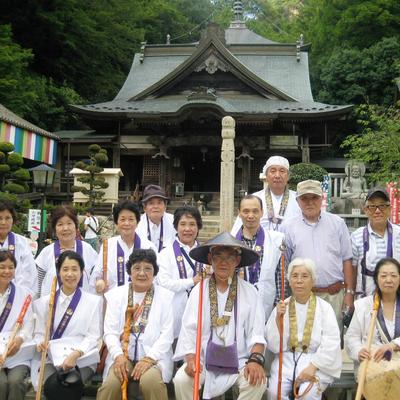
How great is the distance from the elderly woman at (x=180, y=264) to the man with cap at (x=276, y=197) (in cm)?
Result: 69

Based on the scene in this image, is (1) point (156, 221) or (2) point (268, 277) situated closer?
(2) point (268, 277)

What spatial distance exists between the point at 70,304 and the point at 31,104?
60.9ft

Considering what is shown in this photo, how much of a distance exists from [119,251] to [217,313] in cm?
118

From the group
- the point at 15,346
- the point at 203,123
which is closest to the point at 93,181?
the point at 203,123

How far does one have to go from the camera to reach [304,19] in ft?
115

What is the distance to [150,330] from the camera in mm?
3668

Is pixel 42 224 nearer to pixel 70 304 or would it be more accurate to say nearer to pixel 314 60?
pixel 70 304

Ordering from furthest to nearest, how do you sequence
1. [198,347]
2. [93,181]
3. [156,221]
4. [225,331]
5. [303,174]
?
1. [93,181]
2. [303,174]
3. [156,221]
4. [225,331]
5. [198,347]

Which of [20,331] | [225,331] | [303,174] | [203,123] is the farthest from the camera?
[203,123]

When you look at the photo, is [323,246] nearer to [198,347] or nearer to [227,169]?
[198,347]

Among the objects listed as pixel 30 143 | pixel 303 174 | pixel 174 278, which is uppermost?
pixel 30 143

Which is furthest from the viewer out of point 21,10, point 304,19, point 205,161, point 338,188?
point 304,19

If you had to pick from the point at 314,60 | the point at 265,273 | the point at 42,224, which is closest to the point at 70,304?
the point at 265,273

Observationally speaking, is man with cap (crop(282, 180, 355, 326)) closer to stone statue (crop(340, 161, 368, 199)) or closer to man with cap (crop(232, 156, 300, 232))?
man with cap (crop(232, 156, 300, 232))
